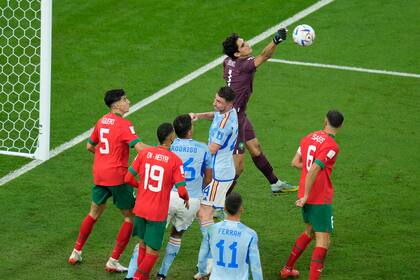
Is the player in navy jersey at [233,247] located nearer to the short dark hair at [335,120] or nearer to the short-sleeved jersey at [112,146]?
the short dark hair at [335,120]

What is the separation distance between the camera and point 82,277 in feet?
37.4

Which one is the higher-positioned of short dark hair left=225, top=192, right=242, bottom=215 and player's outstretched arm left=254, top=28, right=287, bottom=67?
player's outstretched arm left=254, top=28, right=287, bottom=67

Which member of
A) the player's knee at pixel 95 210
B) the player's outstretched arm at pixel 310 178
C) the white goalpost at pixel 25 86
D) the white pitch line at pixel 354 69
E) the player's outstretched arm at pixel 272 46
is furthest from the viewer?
the white pitch line at pixel 354 69

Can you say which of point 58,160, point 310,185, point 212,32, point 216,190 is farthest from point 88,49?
point 310,185

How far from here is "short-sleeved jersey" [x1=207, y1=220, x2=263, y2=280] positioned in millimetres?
9328

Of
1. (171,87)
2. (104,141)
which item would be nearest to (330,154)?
(104,141)

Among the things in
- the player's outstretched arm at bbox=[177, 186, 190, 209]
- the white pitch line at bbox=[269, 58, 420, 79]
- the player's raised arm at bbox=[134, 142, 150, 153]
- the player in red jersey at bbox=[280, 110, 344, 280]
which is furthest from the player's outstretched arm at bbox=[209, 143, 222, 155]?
the white pitch line at bbox=[269, 58, 420, 79]

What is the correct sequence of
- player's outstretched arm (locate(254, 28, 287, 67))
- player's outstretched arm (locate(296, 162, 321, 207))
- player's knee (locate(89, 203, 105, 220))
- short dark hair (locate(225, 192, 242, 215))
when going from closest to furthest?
short dark hair (locate(225, 192, 242, 215))
player's outstretched arm (locate(296, 162, 321, 207))
player's knee (locate(89, 203, 105, 220))
player's outstretched arm (locate(254, 28, 287, 67))

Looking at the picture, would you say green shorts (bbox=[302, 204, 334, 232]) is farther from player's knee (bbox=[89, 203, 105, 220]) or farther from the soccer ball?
the soccer ball

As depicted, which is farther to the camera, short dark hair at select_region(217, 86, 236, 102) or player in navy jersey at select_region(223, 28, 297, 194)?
player in navy jersey at select_region(223, 28, 297, 194)

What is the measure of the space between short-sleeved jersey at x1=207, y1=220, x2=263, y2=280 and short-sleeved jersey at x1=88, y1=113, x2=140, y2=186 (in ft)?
7.24

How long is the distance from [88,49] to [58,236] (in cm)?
697

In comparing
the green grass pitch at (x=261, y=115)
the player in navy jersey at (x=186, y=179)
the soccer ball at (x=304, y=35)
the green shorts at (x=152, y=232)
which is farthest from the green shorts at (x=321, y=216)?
the soccer ball at (x=304, y=35)

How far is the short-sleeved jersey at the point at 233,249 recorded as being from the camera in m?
9.33
